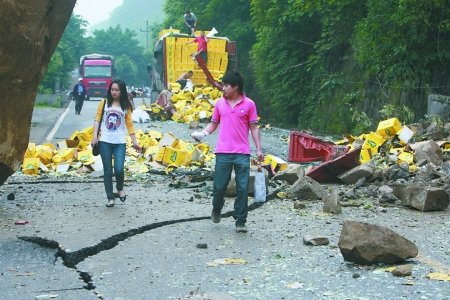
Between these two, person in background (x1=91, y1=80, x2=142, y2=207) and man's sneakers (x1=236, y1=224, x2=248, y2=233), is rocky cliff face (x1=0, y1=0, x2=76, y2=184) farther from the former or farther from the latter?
man's sneakers (x1=236, y1=224, x2=248, y2=233)

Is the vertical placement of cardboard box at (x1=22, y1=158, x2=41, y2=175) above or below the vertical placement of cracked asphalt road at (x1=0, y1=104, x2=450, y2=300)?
below

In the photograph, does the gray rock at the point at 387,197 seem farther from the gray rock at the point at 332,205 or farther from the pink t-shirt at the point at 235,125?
the pink t-shirt at the point at 235,125

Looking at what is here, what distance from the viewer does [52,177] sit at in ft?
41.5

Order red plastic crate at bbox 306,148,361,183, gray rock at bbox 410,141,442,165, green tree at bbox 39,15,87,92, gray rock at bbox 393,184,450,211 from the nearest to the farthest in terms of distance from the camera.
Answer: gray rock at bbox 393,184,450,211 → red plastic crate at bbox 306,148,361,183 → gray rock at bbox 410,141,442,165 → green tree at bbox 39,15,87,92

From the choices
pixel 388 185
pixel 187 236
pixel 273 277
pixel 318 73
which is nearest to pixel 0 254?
pixel 187 236

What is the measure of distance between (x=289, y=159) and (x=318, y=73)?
1343 cm

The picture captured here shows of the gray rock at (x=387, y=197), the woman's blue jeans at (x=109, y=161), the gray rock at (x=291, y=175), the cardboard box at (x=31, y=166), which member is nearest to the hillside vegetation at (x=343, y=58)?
the gray rock at (x=291, y=175)

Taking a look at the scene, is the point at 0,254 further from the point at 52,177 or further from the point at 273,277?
the point at 52,177

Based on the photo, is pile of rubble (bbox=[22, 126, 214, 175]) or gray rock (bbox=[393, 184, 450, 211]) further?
pile of rubble (bbox=[22, 126, 214, 175])

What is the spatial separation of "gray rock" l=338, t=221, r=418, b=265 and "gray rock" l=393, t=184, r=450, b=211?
122 inches

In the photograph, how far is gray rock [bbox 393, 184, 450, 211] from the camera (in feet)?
29.9

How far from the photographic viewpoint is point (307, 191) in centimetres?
1005

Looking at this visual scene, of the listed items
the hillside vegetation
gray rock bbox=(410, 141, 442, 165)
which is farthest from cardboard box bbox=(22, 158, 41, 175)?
the hillside vegetation

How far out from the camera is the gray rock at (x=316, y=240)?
6930mm
